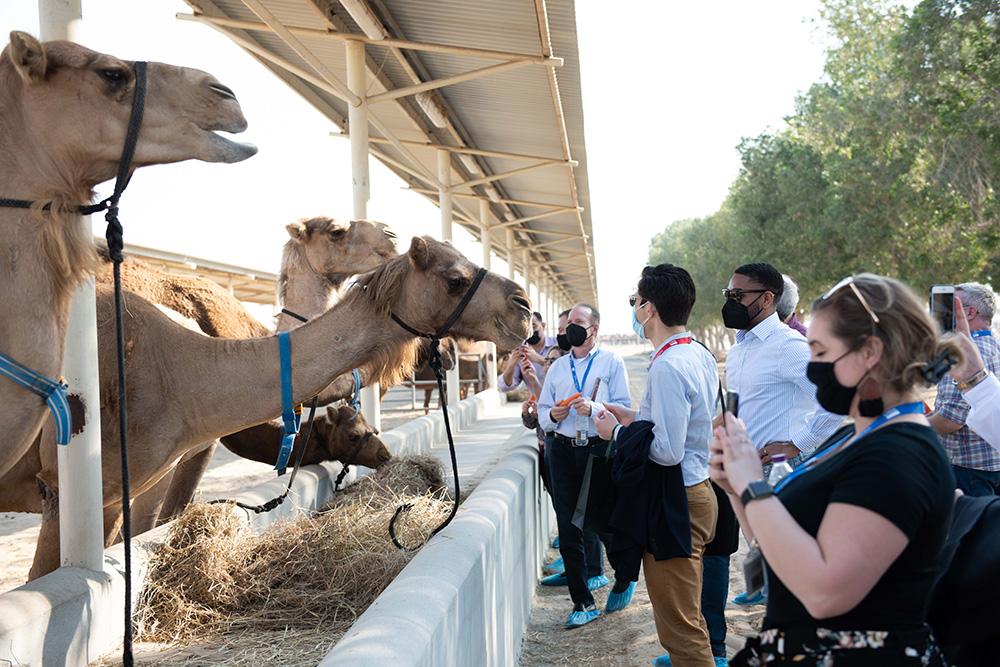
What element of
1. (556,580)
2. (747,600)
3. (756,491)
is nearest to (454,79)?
(556,580)

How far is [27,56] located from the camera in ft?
9.50

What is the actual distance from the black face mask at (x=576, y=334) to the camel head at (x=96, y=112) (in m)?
3.08

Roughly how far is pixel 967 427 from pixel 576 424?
2454 millimetres

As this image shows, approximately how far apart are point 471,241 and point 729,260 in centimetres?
2136

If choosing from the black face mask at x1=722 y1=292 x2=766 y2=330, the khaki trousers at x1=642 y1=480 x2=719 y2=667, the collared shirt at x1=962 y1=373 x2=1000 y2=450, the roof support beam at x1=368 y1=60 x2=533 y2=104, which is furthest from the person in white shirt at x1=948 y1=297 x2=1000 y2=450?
the roof support beam at x1=368 y1=60 x2=533 y2=104

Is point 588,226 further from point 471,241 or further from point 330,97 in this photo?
point 330,97

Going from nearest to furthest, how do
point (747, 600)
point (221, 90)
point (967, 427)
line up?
1. point (221, 90)
2. point (967, 427)
3. point (747, 600)

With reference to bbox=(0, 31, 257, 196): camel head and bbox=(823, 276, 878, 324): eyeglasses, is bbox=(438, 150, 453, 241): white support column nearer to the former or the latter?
bbox=(0, 31, 257, 196): camel head

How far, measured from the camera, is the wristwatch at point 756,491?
2.08 metres

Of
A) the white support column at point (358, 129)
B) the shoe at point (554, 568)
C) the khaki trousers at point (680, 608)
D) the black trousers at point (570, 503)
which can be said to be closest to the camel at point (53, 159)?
the khaki trousers at point (680, 608)

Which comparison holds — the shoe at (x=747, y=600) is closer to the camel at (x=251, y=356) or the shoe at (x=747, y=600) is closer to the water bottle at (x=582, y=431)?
the water bottle at (x=582, y=431)

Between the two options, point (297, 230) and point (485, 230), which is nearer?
point (297, 230)

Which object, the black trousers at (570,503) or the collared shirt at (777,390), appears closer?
the collared shirt at (777,390)

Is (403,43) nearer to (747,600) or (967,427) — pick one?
(747,600)
